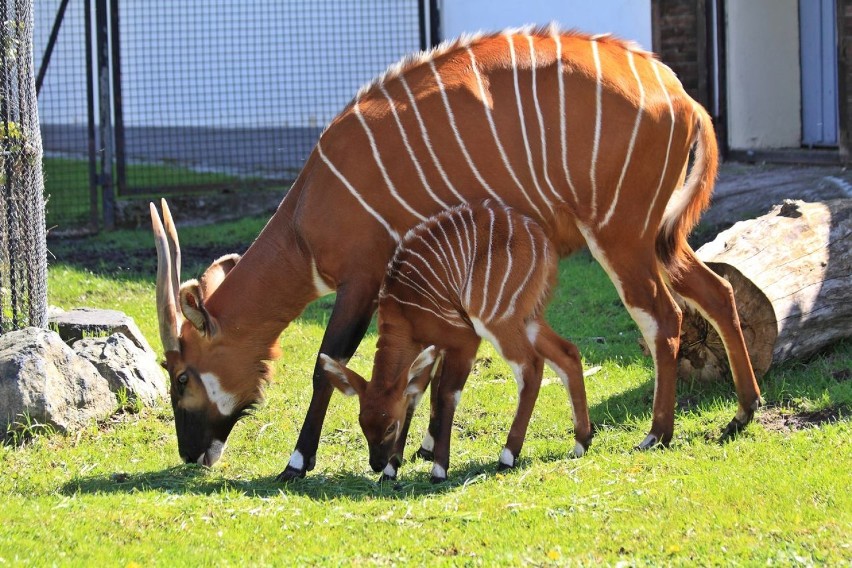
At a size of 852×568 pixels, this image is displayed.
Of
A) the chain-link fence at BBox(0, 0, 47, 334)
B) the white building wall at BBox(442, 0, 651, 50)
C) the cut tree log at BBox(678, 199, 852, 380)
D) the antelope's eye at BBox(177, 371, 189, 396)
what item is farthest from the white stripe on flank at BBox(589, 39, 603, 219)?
the white building wall at BBox(442, 0, 651, 50)

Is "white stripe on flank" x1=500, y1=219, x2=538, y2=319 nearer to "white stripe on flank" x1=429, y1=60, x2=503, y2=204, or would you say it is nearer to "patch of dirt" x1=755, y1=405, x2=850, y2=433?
"white stripe on flank" x1=429, y1=60, x2=503, y2=204

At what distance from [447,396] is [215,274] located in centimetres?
148

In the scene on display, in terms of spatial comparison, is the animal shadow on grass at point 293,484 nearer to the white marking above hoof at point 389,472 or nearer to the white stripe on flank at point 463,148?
the white marking above hoof at point 389,472

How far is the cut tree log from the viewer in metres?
6.47

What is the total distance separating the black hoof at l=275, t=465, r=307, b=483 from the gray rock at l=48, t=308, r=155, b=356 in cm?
205

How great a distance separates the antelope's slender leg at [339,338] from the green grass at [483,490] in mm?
203

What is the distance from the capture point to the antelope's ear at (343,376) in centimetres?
575

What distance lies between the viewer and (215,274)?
6.48 m

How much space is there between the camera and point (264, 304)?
246 inches

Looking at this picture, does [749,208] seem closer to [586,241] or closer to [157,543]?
[586,241]

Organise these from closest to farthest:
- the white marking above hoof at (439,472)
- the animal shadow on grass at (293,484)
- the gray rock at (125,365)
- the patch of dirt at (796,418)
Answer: the animal shadow on grass at (293,484) → the white marking above hoof at (439,472) → the patch of dirt at (796,418) → the gray rock at (125,365)

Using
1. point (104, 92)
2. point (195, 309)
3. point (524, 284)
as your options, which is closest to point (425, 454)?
point (524, 284)

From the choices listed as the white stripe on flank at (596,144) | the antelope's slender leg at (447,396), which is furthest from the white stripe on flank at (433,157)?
the antelope's slender leg at (447,396)

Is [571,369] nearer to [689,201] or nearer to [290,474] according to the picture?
[689,201]
